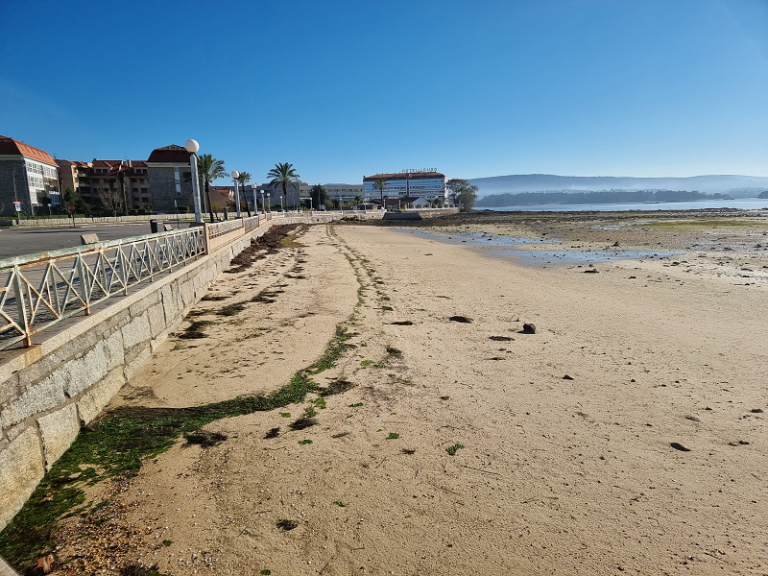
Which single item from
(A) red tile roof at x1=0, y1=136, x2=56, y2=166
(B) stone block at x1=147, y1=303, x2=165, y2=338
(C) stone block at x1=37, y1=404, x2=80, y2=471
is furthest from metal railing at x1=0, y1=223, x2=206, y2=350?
(A) red tile roof at x1=0, y1=136, x2=56, y2=166

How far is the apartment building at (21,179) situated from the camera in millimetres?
60438

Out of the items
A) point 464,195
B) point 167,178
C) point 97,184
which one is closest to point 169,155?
point 167,178

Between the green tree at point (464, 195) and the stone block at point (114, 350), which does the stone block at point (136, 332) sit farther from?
the green tree at point (464, 195)

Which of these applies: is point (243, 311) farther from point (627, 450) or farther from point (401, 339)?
point (627, 450)

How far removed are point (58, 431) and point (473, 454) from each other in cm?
408

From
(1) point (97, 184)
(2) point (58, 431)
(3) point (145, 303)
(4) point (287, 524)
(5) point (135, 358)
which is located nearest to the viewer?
(4) point (287, 524)

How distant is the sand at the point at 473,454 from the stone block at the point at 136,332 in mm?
470

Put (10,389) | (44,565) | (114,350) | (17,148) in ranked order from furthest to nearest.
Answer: (17,148)
(114,350)
(10,389)
(44,565)

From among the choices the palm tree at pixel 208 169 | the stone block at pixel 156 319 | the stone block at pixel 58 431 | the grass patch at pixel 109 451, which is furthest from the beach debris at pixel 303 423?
the palm tree at pixel 208 169

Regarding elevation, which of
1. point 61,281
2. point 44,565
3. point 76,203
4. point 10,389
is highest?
point 76,203

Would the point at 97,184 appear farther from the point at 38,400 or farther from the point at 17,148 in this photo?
the point at 38,400

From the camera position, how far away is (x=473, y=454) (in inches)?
172

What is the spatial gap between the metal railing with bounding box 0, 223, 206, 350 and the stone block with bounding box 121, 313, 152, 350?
48cm

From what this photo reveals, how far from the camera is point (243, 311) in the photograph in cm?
1000
